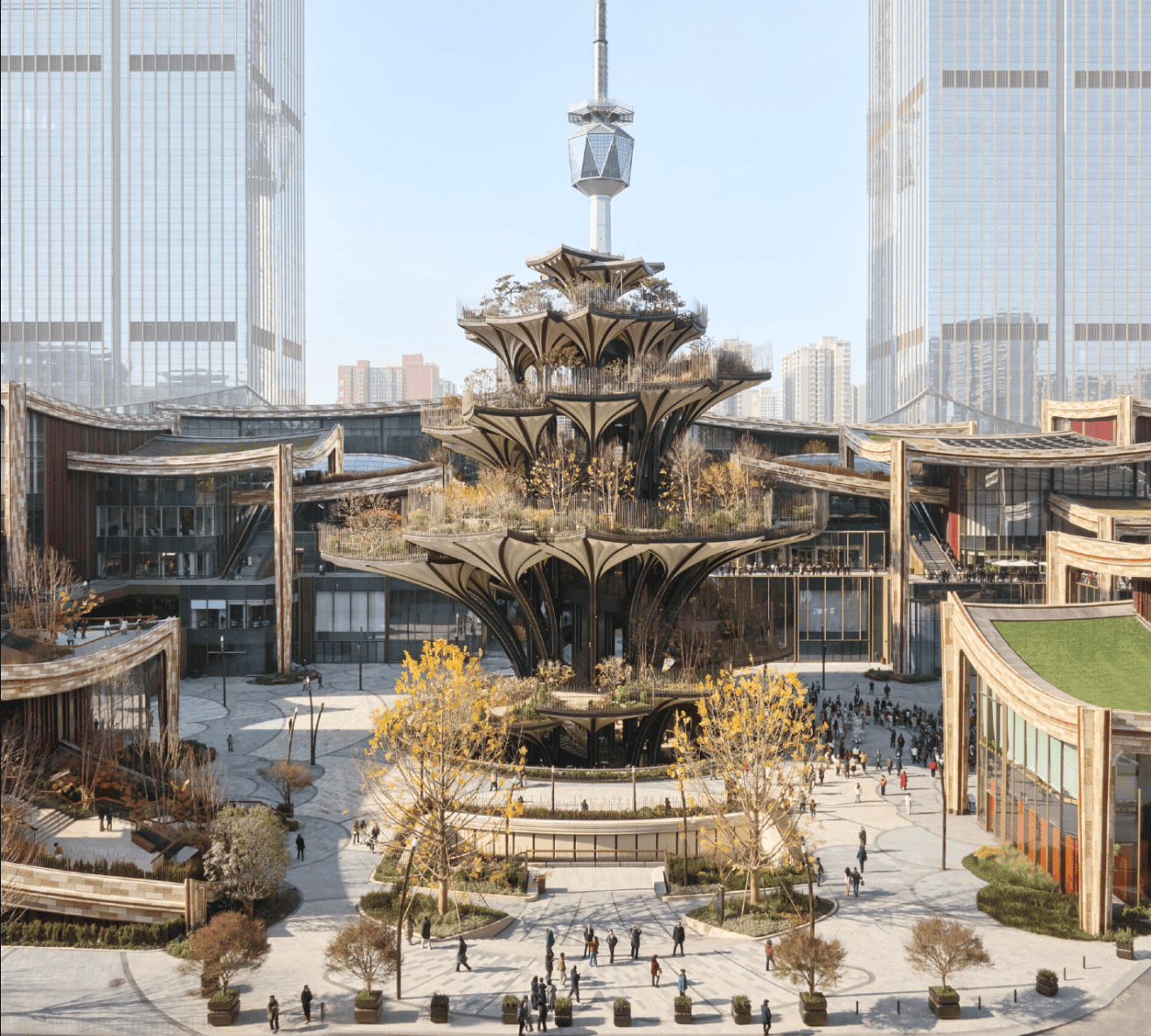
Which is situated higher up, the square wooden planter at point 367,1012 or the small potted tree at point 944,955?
the small potted tree at point 944,955

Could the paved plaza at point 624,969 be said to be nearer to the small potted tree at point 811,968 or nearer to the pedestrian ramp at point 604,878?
the pedestrian ramp at point 604,878

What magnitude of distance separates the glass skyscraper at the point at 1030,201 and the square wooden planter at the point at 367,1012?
124m

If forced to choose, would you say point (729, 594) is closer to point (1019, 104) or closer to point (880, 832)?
point (880, 832)

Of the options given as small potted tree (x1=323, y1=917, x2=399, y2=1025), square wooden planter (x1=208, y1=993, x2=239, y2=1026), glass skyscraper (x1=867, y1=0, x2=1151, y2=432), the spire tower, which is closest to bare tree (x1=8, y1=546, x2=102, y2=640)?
square wooden planter (x1=208, y1=993, x2=239, y2=1026)

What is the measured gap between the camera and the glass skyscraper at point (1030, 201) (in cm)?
13612

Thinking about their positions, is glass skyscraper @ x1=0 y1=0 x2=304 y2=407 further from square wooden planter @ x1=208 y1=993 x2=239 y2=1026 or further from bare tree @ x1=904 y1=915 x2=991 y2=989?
bare tree @ x1=904 y1=915 x2=991 y2=989

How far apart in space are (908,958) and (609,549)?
708 inches

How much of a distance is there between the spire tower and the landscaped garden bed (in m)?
126

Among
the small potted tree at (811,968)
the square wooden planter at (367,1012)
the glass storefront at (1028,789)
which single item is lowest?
the square wooden planter at (367,1012)

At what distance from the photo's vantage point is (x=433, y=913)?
30.7 meters

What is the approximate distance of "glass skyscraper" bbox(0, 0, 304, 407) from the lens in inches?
5271

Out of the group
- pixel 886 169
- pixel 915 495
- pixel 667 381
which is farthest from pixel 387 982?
pixel 886 169

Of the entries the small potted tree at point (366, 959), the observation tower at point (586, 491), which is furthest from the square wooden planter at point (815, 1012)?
the observation tower at point (586, 491)

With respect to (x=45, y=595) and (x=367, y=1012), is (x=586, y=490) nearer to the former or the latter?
(x=367, y=1012)
